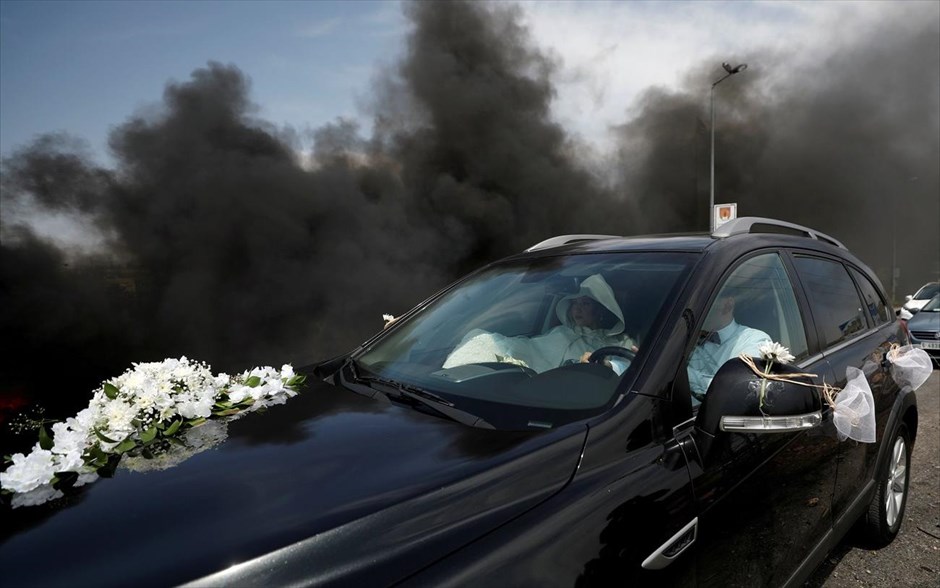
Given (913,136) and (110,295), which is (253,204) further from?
(913,136)

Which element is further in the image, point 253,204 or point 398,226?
point 398,226

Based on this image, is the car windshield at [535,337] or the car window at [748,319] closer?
the car windshield at [535,337]

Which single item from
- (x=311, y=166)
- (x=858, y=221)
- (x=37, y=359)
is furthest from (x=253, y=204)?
(x=858, y=221)

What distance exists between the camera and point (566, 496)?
1294mm

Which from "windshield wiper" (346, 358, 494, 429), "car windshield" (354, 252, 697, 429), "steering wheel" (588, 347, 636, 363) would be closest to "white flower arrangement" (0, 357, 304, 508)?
"windshield wiper" (346, 358, 494, 429)

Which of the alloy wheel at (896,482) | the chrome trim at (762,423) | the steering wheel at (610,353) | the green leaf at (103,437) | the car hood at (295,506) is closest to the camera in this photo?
the car hood at (295,506)

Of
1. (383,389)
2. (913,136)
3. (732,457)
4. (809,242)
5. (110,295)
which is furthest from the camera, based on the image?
(913,136)

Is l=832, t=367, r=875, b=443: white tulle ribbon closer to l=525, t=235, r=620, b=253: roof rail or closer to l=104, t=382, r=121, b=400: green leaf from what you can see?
l=525, t=235, r=620, b=253: roof rail

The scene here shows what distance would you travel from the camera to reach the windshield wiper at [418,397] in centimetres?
160

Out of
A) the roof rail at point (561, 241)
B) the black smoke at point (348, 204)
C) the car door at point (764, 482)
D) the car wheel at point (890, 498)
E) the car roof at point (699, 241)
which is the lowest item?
the car wheel at point (890, 498)

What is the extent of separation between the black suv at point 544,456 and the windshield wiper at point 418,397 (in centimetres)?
1

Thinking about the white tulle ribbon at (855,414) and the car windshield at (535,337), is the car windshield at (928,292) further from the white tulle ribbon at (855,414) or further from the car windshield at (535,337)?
the car windshield at (535,337)

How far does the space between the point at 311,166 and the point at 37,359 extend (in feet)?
36.9

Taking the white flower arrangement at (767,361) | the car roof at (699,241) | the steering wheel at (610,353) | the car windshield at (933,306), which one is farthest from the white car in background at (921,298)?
the steering wheel at (610,353)
